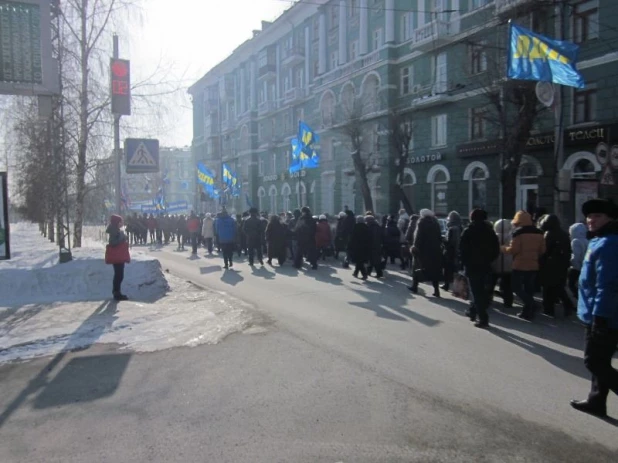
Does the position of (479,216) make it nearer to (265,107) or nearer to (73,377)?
(73,377)

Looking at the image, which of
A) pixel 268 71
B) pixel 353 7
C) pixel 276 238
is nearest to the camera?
pixel 276 238

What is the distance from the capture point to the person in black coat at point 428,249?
9602 mm

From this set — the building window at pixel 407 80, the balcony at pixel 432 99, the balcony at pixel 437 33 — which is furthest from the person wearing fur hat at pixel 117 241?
the building window at pixel 407 80

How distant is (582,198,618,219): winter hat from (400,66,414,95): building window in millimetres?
28091

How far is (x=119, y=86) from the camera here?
10.2 meters

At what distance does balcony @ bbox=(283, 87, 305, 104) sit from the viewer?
44281mm

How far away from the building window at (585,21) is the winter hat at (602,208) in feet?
62.5

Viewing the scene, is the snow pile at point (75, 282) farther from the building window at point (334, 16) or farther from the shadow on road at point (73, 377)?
the building window at point (334, 16)

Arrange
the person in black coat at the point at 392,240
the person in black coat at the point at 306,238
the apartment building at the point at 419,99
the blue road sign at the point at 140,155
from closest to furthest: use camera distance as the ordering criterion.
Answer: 1. the blue road sign at the point at 140,155
2. the person in black coat at the point at 306,238
3. the person in black coat at the point at 392,240
4. the apartment building at the point at 419,99

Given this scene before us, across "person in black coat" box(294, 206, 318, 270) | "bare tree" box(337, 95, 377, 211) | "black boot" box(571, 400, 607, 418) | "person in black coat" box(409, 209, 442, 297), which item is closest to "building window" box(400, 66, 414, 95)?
"bare tree" box(337, 95, 377, 211)

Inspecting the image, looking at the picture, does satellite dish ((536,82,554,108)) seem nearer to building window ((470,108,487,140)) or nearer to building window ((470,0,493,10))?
building window ((470,108,487,140))

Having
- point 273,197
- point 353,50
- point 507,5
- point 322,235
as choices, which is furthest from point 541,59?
point 273,197

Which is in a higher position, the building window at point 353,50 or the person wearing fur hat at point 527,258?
the building window at point 353,50

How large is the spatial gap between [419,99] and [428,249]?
812 inches
